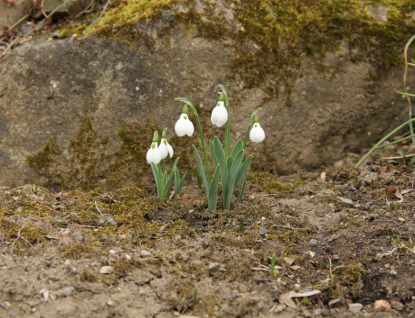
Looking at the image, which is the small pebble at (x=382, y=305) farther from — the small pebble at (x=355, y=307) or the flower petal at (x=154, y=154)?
the flower petal at (x=154, y=154)

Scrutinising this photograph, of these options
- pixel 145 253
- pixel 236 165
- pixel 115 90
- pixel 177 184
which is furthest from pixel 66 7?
pixel 145 253

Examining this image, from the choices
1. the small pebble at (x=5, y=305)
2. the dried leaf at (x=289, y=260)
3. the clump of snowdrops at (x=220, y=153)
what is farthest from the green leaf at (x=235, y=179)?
the small pebble at (x=5, y=305)

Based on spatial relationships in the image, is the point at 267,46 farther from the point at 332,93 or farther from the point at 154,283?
the point at 154,283

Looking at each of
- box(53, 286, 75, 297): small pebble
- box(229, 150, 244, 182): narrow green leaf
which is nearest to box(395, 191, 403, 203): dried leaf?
box(229, 150, 244, 182): narrow green leaf

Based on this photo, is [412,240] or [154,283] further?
[412,240]

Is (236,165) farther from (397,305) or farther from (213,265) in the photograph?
(397,305)

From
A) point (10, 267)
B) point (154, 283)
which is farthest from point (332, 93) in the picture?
point (10, 267)

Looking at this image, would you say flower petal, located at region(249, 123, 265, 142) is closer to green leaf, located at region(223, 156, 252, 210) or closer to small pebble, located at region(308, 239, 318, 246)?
green leaf, located at region(223, 156, 252, 210)

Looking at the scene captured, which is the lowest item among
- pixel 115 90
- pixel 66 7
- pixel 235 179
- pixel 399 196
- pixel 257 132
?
pixel 399 196
